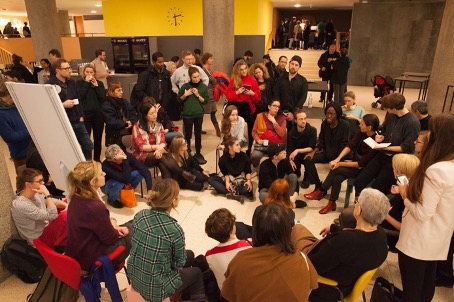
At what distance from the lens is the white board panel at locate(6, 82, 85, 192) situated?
3.17 meters

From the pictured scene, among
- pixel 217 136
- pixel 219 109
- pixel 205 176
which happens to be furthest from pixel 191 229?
pixel 219 109

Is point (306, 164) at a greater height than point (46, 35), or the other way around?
point (46, 35)

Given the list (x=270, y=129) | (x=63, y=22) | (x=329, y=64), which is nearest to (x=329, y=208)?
(x=270, y=129)

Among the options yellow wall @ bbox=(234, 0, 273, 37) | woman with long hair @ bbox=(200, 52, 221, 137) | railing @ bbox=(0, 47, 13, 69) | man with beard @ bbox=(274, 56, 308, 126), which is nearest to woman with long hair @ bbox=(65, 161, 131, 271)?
man with beard @ bbox=(274, 56, 308, 126)

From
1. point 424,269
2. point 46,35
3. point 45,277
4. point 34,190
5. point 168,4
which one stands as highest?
point 168,4

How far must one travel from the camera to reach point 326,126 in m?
4.53

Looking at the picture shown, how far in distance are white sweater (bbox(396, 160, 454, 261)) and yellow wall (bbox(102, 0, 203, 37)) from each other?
12576 millimetres

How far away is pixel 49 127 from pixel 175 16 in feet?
37.6

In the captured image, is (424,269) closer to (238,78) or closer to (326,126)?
(326,126)

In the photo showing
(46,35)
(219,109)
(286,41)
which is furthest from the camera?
(286,41)

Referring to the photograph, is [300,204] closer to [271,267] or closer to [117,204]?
[117,204]

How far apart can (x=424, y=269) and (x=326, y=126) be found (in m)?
2.45

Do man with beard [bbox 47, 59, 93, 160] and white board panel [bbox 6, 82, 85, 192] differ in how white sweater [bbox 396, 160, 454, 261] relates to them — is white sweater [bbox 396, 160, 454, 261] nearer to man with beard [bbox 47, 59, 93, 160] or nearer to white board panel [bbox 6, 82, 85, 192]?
white board panel [bbox 6, 82, 85, 192]

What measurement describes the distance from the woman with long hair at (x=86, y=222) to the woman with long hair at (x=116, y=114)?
256 cm
